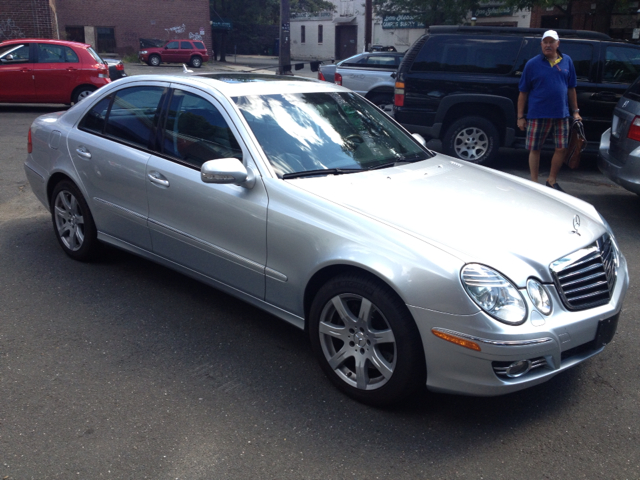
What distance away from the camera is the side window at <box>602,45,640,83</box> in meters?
8.97

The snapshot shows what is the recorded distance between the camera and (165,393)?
3.41 m

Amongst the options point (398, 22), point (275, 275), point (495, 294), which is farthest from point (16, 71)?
point (398, 22)

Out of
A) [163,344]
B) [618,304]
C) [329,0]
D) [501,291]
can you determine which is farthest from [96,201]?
[329,0]

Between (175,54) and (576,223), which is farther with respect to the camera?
(175,54)

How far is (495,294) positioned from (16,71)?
14.3m

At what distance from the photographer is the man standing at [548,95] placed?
704 cm

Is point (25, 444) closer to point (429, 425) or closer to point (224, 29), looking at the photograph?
point (429, 425)

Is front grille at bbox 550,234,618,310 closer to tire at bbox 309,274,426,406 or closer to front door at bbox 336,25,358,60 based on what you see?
tire at bbox 309,274,426,406

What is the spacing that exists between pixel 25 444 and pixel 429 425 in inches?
75.2

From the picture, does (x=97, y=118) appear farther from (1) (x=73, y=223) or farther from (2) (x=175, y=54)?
(2) (x=175, y=54)

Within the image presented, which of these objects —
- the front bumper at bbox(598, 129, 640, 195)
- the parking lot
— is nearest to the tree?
the front bumper at bbox(598, 129, 640, 195)

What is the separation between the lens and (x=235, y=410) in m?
3.26

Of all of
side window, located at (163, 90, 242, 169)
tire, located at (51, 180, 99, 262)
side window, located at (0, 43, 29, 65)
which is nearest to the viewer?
side window, located at (163, 90, 242, 169)

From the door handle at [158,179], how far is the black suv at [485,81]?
5.94 meters
